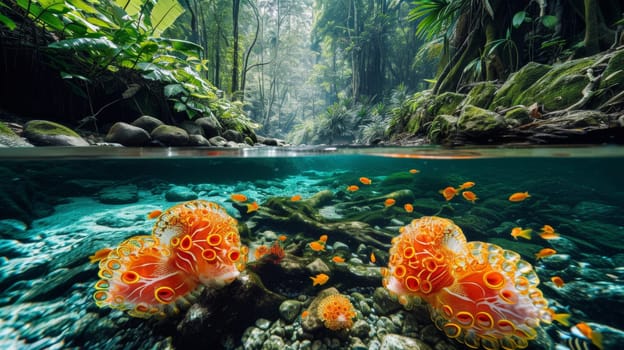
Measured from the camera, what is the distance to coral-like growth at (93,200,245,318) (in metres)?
1.73

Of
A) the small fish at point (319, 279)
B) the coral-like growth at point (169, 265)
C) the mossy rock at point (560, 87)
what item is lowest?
the small fish at point (319, 279)

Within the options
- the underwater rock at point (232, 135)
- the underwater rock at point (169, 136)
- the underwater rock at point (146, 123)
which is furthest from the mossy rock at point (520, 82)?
the underwater rock at point (146, 123)

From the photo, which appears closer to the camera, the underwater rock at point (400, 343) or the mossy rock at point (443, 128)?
the underwater rock at point (400, 343)

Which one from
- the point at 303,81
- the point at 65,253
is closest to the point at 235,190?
the point at 65,253

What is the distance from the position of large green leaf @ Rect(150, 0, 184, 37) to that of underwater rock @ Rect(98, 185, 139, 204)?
251 inches

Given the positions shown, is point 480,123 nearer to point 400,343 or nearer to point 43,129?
point 400,343

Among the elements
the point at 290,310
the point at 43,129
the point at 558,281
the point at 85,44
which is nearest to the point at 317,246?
the point at 290,310

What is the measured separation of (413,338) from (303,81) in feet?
166

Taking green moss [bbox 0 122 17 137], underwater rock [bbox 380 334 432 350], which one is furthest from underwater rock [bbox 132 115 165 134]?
underwater rock [bbox 380 334 432 350]

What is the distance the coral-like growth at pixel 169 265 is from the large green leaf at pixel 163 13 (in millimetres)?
9000

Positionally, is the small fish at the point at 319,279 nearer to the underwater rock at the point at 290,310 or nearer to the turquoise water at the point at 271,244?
the turquoise water at the point at 271,244

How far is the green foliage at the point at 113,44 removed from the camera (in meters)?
4.48

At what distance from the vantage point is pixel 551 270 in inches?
107

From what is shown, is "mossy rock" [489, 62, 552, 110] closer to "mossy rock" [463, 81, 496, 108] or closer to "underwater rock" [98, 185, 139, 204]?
"mossy rock" [463, 81, 496, 108]
